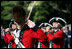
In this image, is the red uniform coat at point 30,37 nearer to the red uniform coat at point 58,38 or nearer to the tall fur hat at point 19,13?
the tall fur hat at point 19,13

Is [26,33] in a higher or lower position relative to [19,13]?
lower

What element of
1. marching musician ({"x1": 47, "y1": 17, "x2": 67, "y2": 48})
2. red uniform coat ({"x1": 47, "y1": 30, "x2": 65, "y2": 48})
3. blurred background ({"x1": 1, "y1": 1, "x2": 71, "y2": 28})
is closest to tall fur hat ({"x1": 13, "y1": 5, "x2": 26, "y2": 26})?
marching musician ({"x1": 47, "y1": 17, "x2": 67, "y2": 48})

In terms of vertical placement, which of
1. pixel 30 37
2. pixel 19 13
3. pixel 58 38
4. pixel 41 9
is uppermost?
pixel 19 13

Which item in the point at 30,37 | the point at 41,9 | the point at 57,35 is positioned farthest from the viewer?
the point at 41,9

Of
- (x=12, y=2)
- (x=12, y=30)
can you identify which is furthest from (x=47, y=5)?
(x=12, y=30)

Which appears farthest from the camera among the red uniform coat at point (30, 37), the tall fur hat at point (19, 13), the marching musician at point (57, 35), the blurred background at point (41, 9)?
the blurred background at point (41, 9)

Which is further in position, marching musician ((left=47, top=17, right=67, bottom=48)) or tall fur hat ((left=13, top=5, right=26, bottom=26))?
marching musician ((left=47, top=17, right=67, bottom=48))

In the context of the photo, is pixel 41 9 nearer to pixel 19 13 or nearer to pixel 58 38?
pixel 58 38

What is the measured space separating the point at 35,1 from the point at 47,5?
5.30 feet

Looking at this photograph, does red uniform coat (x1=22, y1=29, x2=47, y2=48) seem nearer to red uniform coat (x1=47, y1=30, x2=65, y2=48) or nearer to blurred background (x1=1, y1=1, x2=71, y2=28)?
red uniform coat (x1=47, y1=30, x2=65, y2=48)

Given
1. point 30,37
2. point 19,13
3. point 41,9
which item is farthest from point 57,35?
point 41,9

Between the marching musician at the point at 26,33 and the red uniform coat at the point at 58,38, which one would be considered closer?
the marching musician at the point at 26,33

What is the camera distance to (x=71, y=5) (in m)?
18.0

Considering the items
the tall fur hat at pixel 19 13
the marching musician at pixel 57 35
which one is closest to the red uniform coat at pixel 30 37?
the tall fur hat at pixel 19 13
